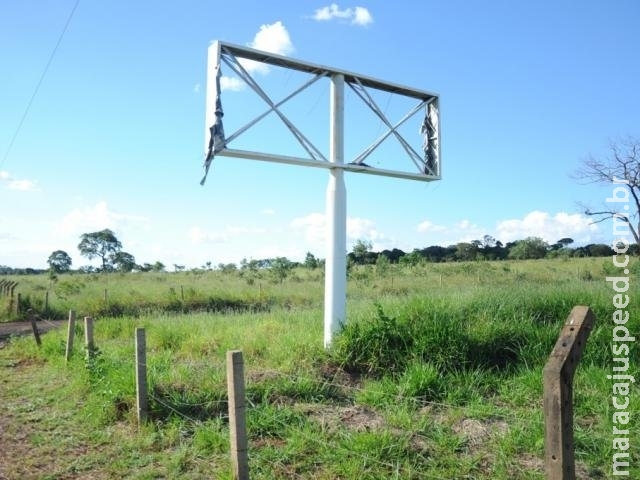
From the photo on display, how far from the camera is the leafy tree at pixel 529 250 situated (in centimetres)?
5416

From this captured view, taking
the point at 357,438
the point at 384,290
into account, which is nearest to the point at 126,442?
the point at 357,438

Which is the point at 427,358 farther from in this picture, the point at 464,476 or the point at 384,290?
the point at 384,290

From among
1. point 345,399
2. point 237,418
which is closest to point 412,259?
point 345,399

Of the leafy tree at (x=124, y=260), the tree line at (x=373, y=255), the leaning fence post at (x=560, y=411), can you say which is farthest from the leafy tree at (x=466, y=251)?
the leaning fence post at (x=560, y=411)

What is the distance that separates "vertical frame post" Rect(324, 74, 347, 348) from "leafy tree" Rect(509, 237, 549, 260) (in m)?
49.2

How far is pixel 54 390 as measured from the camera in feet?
27.5

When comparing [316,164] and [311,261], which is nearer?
[316,164]

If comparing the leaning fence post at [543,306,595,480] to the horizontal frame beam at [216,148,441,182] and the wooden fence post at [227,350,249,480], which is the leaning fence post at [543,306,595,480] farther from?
the horizontal frame beam at [216,148,441,182]

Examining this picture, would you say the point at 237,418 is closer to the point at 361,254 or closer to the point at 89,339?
the point at 89,339

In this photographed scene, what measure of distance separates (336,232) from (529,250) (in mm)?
50734

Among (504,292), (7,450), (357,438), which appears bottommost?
(7,450)

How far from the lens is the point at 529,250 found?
180 ft

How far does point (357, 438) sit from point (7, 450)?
12.8 ft

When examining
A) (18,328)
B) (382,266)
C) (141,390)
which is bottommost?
(18,328)
